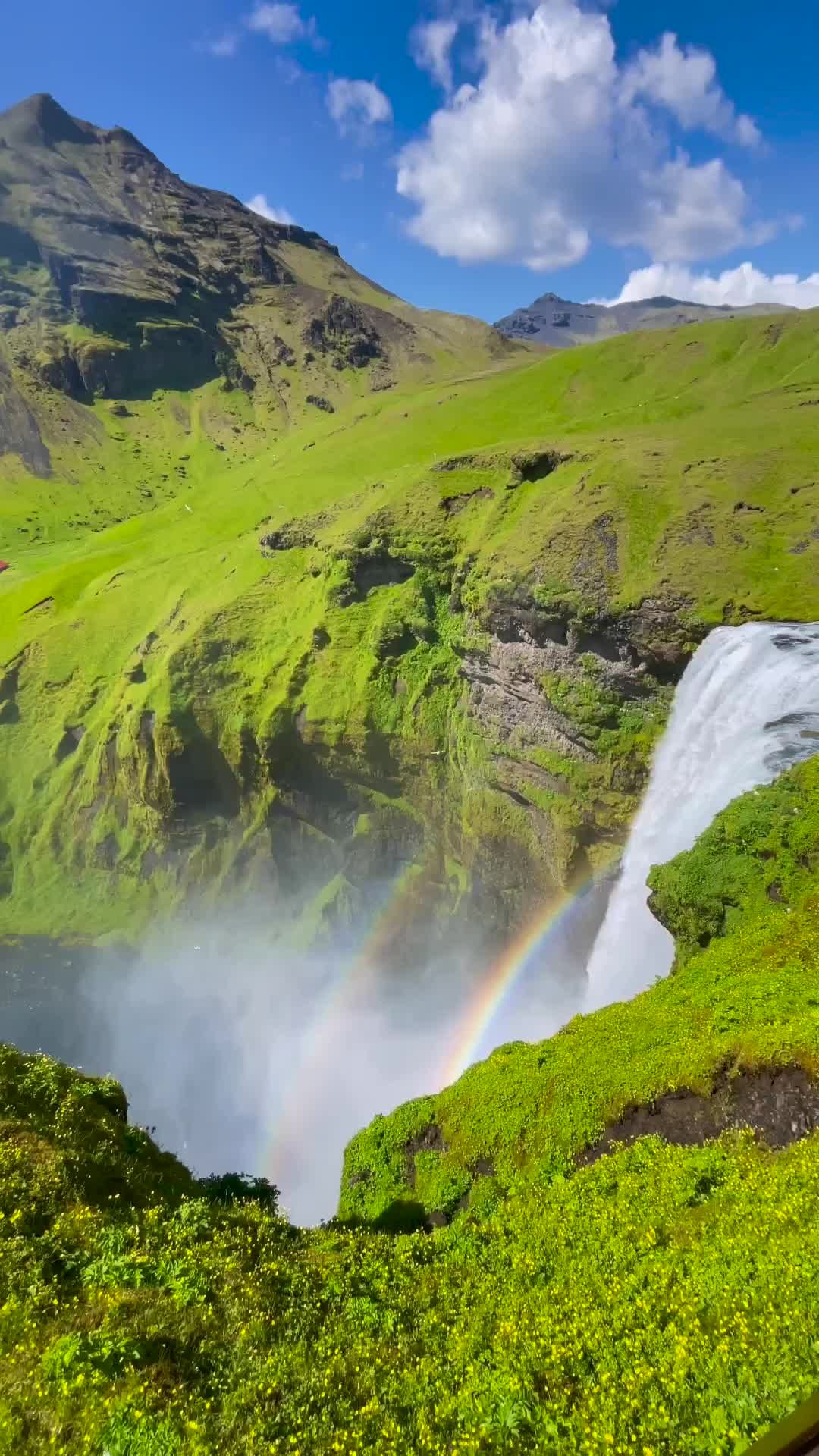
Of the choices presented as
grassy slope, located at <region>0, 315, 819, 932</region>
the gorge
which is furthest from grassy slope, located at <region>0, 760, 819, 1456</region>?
grassy slope, located at <region>0, 315, 819, 932</region>

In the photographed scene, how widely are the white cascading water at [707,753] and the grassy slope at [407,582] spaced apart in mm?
2718

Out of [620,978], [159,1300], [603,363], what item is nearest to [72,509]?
[603,363]

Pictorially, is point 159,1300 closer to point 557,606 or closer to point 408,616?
point 557,606

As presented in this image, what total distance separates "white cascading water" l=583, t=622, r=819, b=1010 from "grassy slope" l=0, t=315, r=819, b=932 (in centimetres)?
272

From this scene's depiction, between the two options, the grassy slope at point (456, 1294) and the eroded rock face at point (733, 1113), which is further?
the eroded rock face at point (733, 1113)

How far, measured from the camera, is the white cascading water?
2572cm

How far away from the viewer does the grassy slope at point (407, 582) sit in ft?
127

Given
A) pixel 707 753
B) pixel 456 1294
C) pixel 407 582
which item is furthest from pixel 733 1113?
pixel 407 582

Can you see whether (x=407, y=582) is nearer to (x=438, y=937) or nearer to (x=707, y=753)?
(x=438, y=937)

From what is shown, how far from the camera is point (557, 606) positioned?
41.0 metres

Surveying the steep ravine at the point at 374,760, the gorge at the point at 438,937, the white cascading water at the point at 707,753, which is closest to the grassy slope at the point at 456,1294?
the gorge at the point at 438,937

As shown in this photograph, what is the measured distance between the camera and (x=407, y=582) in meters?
59.9

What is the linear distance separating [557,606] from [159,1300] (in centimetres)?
3702

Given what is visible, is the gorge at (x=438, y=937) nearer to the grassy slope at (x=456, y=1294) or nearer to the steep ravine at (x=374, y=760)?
the grassy slope at (x=456, y=1294)
